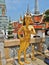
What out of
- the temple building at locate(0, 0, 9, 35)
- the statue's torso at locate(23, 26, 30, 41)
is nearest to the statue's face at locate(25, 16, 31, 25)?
the statue's torso at locate(23, 26, 30, 41)

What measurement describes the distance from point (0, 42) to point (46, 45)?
3.35m

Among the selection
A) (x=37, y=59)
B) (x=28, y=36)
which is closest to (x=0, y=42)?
(x=28, y=36)

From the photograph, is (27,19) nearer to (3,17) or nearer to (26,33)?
(26,33)

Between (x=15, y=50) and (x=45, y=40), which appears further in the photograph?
(x=45, y=40)

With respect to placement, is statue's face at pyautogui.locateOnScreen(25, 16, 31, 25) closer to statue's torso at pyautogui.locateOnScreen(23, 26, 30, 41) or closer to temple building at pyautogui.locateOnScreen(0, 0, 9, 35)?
statue's torso at pyautogui.locateOnScreen(23, 26, 30, 41)

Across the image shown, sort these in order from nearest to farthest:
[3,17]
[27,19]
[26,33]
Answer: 1. [27,19]
2. [26,33]
3. [3,17]

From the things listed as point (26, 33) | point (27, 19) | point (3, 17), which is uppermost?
point (27, 19)

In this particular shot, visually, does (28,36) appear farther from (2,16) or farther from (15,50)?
(2,16)

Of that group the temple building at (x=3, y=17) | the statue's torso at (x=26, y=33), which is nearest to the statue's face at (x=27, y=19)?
the statue's torso at (x=26, y=33)

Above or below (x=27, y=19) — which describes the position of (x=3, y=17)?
below

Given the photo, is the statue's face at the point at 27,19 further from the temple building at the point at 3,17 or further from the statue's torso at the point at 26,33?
the temple building at the point at 3,17

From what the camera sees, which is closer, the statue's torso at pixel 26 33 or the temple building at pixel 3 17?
the statue's torso at pixel 26 33

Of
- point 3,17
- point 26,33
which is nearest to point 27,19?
point 26,33

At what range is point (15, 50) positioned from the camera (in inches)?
297
